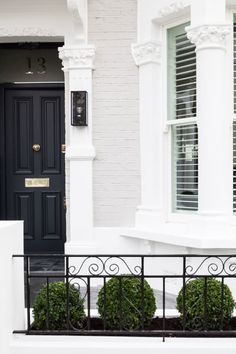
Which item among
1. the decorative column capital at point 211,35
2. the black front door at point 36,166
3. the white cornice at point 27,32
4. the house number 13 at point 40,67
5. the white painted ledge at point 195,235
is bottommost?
the white painted ledge at point 195,235

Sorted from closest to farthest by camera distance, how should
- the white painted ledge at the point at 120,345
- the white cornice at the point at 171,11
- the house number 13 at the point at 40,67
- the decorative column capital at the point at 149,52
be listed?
the white painted ledge at the point at 120,345, the white cornice at the point at 171,11, the decorative column capital at the point at 149,52, the house number 13 at the point at 40,67

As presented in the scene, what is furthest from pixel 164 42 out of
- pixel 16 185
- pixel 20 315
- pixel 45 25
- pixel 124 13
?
pixel 20 315

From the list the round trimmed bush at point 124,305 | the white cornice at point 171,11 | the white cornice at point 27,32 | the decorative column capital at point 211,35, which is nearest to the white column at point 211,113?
the decorative column capital at point 211,35

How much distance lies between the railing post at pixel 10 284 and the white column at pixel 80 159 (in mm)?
2419

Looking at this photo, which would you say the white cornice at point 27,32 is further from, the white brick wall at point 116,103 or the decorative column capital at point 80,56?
the white brick wall at point 116,103

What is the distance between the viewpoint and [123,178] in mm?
6195

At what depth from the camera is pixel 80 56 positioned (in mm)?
6145

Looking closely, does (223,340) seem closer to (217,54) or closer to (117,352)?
(117,352)

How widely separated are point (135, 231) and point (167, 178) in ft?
2.44

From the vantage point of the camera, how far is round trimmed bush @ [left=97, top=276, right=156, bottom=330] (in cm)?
363

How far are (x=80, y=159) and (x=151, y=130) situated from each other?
958 millimetres

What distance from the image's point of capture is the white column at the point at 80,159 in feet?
20.2

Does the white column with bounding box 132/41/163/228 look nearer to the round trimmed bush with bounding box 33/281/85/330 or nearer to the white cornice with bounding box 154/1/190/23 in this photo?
the white cornice with bounding box 154/1/190/23

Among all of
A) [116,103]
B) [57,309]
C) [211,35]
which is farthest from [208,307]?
[116,103]
